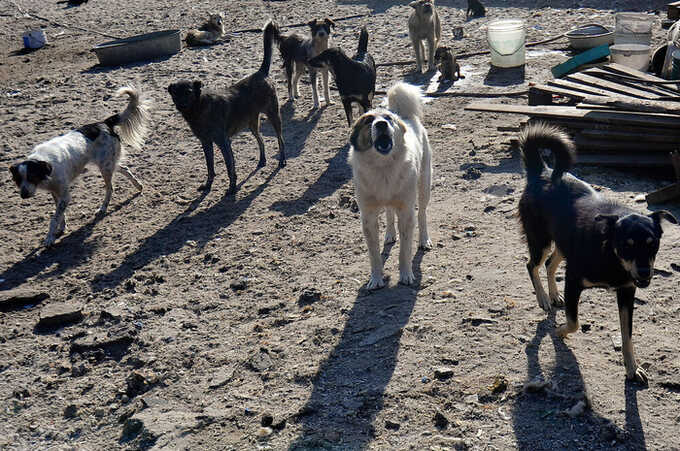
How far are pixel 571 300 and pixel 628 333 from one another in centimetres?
37

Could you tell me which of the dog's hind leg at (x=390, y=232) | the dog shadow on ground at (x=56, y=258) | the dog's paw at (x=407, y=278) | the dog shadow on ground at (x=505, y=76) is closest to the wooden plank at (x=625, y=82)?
the dog shadow on ground at (x=505, y=76)

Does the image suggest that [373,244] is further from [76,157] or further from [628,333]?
[76,157]

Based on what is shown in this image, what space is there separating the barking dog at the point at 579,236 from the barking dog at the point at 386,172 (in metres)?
0.99

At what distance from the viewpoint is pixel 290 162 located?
29.6 ft

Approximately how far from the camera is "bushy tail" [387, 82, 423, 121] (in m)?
5.91

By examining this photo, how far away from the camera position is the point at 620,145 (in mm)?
7066

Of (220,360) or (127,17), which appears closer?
(220,360)

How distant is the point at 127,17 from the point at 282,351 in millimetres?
18414

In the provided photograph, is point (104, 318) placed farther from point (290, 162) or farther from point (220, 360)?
point (290, 162)

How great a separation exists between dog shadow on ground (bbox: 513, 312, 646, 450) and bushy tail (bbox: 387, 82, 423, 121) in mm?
2523

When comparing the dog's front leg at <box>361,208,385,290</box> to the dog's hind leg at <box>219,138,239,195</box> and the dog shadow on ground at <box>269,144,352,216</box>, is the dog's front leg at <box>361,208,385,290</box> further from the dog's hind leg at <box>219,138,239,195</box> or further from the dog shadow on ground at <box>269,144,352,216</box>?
the dog's hind leg at <box>219,138,239,195</box>

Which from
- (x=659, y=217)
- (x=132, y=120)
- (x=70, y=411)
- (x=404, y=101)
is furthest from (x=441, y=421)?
(x=132, y=120)

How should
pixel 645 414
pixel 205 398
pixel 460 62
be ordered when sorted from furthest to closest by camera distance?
pixel 460 62
pixel 205 398
pixel 645 414

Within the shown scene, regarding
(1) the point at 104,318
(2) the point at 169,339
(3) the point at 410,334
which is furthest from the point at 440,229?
(1) the point at 104,318
